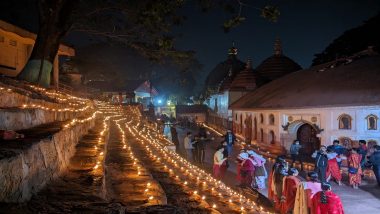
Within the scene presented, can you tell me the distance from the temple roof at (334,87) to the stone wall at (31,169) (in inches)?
629

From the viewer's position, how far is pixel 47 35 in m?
12.1

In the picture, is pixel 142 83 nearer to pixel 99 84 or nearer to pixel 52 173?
pixel 99 84

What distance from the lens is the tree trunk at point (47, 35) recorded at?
11680 millimetres

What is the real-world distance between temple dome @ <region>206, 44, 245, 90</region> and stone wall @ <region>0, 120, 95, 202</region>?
50.2 m

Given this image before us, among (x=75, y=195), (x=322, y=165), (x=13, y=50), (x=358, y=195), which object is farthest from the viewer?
(x=13, y=50)

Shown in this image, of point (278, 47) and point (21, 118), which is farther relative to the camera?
point (278, 47)

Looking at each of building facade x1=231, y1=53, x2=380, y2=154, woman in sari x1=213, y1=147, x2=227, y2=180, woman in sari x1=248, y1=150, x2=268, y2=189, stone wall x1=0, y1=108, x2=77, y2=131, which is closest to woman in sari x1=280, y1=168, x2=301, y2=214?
woman in sari x1=248, y1=150, x2=268, y2=189

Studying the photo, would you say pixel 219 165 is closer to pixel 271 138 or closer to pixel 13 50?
pixel 271 138

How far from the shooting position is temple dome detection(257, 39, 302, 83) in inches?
1778

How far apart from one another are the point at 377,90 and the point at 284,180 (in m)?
10.7

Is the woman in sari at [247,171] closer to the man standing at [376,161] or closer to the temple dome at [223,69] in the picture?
the man standing at [376,161]

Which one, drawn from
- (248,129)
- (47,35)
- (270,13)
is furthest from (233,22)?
(248,129)

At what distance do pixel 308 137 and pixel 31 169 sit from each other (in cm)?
2053

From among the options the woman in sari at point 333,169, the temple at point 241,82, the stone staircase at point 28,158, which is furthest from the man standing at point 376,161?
the temple at point 241,82
